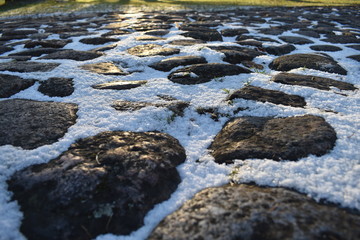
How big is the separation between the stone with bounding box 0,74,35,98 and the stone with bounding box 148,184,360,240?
2275mm

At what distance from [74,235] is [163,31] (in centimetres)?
526

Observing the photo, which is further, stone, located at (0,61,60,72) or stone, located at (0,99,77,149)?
stone, located at (0,61,60,72)

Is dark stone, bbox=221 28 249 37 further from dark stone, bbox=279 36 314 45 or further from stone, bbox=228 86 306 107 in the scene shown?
stone, bbox=228 86 306 107

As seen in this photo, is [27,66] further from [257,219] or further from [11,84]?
[257,219]

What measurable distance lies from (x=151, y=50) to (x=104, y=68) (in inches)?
41.3

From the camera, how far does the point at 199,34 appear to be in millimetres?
5410

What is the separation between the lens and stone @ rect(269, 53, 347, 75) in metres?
3.54

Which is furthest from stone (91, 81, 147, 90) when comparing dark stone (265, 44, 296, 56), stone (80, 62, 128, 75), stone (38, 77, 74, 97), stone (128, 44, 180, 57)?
dark stone (265, 44, 296, 56)

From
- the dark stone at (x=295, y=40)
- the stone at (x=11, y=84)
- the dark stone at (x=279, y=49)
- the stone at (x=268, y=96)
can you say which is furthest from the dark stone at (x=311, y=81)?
the stone at (x=11, y=84)

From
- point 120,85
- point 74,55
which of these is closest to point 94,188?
point 120,85

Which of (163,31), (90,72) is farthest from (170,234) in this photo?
(163,31)

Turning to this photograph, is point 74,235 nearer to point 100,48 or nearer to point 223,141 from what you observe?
point 223,141

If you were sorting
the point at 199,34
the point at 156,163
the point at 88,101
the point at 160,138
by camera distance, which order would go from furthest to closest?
1. the point at 199,34
2. the point at 88,101
3. the point at 160,138
4. the point at 156,163

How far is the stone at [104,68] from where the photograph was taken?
3389 mm
